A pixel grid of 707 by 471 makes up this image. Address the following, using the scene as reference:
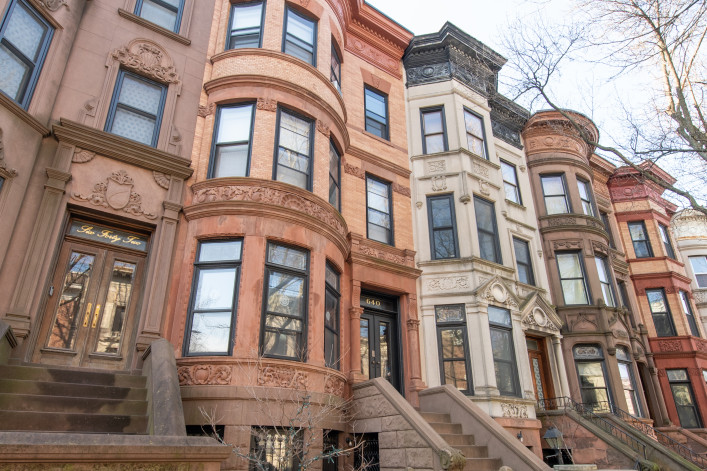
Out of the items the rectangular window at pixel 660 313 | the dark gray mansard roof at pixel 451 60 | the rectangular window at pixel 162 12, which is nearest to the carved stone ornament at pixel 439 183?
the dark gray mansard roof at pixel 451 60

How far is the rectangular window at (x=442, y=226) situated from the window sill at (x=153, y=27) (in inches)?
333

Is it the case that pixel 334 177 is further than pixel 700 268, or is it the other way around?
pixel 700 268

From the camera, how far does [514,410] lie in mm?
12375

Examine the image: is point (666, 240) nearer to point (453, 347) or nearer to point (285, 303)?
point (453, 347)

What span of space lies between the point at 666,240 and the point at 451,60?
16.5 metres

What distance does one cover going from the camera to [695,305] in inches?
948

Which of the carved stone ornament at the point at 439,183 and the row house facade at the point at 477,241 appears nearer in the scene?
the row house facade at the point at 477,241

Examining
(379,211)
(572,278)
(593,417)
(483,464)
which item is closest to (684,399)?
(572,278)

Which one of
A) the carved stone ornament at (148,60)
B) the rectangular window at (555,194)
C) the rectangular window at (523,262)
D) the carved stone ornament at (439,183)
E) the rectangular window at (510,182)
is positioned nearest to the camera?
the carved stone ornament at (148,60)

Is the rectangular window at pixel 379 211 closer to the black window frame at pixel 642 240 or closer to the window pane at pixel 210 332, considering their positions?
the window pane at pixel 210 332

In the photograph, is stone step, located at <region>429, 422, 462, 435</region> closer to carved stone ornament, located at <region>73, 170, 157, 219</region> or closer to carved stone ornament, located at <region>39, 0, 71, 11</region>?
carved stone ornament, located at <region>73, 170, 157, 219</region>

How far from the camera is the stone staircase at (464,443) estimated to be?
27.9 feet

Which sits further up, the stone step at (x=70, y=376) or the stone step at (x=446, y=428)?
the stone step at (x=70, y=376)

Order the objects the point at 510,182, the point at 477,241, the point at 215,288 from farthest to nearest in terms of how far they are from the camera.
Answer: the point at 510,182 → the point at 477,241 → the point at 215,288
